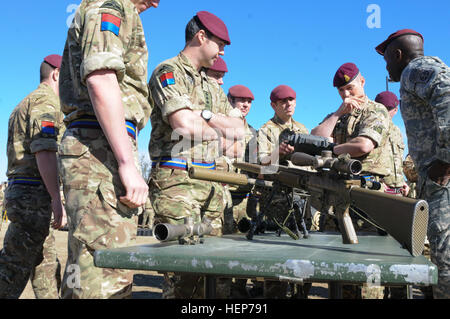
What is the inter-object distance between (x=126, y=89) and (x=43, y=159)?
1702mm

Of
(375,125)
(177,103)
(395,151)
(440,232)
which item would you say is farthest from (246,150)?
(440,232)

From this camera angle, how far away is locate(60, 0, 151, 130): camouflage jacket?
6.72ft

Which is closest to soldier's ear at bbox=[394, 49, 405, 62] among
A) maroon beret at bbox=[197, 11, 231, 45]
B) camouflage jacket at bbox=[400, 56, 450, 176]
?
camouflage jacket at bbox=[400, 56, 450, 176]

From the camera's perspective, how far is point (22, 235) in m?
3.78

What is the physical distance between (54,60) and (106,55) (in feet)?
8.85

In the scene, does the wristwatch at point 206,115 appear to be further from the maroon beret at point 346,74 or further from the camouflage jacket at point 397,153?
the camouflage jacket at point 397,153

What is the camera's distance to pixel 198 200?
10.2ft

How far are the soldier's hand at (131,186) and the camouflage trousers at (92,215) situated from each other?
6 centimetres

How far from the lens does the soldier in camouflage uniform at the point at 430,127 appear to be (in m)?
2.77

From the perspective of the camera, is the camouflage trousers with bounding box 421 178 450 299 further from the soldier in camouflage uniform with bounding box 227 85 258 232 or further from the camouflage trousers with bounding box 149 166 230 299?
the soldier in camouflage uniform with bounding box 227 85 258 232

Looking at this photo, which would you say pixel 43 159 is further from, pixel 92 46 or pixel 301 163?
pixel 301 163

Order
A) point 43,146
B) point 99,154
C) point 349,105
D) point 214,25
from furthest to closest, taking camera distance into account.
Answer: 1. point 349,105
2. point 43,146
3. point 214,25
4. point 99,154

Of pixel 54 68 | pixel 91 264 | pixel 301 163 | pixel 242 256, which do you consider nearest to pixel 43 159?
pixel 54 68

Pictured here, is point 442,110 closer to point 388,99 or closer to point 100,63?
point 100,63
